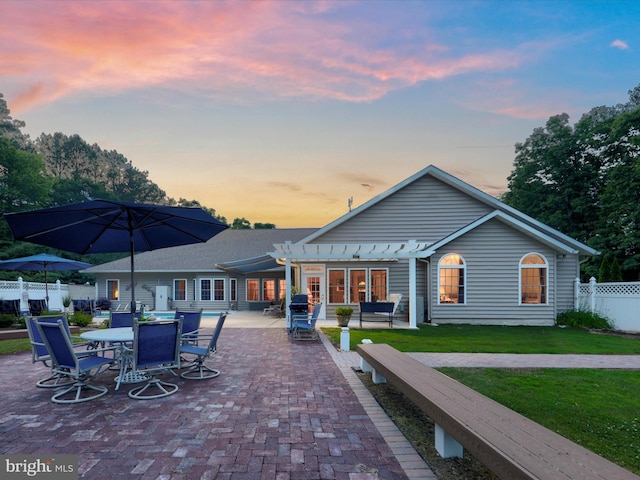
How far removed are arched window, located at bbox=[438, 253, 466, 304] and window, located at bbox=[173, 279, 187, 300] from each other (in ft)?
49.4

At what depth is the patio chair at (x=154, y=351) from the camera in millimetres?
4980

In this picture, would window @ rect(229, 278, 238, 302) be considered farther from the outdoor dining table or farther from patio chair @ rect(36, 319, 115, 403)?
patio chair @ rect(36, 319, 115, 403)

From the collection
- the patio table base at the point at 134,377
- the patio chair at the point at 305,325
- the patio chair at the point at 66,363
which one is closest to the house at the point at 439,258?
the patio chair at the point at 305,325

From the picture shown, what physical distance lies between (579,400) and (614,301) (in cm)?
1082

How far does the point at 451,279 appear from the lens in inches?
559

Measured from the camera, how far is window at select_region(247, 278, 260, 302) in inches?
835

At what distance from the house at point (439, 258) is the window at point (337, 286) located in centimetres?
4

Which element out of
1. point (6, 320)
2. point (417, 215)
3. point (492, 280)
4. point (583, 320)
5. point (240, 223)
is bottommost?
point (583, 320)

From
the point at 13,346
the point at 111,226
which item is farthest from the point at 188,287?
the point at 111,226

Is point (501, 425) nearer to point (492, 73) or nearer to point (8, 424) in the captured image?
point (8, 424)

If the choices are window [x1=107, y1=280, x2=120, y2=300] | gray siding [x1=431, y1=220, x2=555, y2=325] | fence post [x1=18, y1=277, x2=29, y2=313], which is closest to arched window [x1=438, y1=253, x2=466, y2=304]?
gray siding [x1=431, y1=220, x2=555, y2=325]

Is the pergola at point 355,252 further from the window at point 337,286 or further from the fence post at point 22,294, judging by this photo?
the fence post at point 22,294

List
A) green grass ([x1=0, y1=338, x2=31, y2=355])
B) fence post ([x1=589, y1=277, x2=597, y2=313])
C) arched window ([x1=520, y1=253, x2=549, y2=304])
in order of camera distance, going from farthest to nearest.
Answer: arched window ([x1=520, y1=253, x2=549, y2=304]), fence post ([x1=589, y1=277, x2=597, y2=313]), green grass ([x1=0, y1=338, x2=31, y2=355])

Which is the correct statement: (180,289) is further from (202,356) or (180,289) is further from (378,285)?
(202,356)
